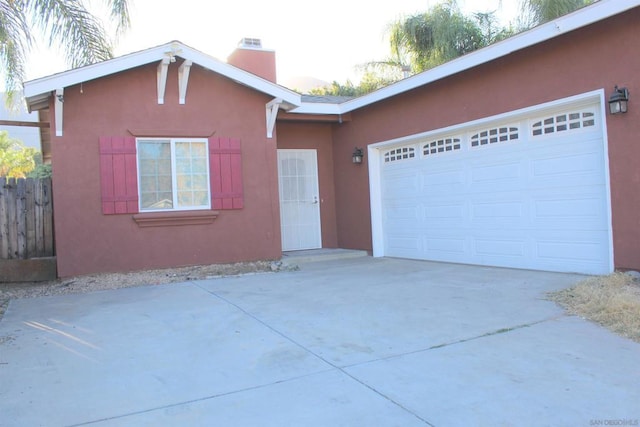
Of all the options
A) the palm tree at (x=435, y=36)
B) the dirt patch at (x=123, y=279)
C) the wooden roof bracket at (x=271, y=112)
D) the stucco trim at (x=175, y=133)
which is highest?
the palm tree at (x=435, y=36)

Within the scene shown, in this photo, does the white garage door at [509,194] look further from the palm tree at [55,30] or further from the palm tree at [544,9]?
the palm tree at [544,9]

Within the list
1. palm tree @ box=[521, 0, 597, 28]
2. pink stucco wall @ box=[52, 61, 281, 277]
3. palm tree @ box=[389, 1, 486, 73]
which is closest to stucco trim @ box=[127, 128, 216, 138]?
pink stucco wall @ box=[52, 61, 281, 277]

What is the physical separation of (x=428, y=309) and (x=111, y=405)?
3.27 meters

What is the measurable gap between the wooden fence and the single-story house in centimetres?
64


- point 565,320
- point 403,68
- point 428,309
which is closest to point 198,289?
point 428,309

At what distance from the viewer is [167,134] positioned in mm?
8273

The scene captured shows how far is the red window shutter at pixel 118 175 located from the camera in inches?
309

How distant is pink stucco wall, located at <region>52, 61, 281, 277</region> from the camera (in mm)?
7691

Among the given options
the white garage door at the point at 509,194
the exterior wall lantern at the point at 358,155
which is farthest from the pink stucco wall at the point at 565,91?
the exterior wall lantern at the point at 358,155

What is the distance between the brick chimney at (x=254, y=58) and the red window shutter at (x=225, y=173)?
3.03 metres

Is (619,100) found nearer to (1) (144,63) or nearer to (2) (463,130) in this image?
(2) (463,130)

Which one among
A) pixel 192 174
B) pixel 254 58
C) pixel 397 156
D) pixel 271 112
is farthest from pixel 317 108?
pixel 192 174

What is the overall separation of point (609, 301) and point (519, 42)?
3815 millimetres

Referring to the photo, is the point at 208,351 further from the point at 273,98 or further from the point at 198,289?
the point at 273,98
